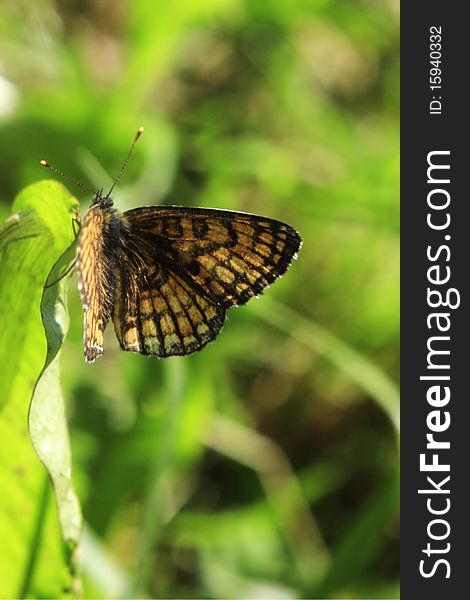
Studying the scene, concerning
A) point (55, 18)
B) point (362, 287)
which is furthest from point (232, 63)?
point (362, 287)

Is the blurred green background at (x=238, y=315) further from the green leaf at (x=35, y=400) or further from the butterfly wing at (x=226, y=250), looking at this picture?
the green leaf at (x=35, y=400)

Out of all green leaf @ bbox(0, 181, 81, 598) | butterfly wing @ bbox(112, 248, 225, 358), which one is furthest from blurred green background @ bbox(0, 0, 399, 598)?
green leaf @ bbox(0, 181, 81, 598)

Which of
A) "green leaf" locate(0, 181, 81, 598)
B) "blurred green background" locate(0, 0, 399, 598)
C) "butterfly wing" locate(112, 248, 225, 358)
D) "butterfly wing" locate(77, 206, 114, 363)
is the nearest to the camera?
"green leaf" locate(0, 181, 81, 598)

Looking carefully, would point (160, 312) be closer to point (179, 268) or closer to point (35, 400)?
point (179, 268)

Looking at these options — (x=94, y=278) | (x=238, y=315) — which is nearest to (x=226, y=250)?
(x=94, y=278)

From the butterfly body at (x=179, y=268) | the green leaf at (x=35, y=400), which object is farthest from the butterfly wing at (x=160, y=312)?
the green leaf at (x=35, y=400)

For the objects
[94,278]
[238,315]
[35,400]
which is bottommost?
[35,400]

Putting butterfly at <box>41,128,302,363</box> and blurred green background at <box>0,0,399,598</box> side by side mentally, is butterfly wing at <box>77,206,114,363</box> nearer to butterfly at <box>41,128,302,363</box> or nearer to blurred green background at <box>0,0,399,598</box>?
butterfly at <box>41,128,302,363</box>
